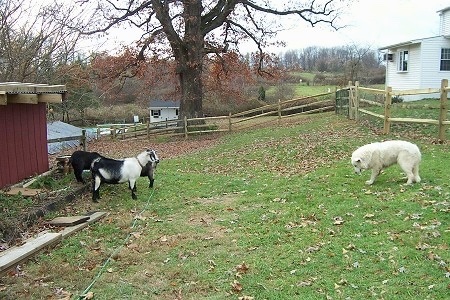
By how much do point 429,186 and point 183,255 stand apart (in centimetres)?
465

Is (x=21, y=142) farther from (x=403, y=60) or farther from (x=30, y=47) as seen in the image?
(x=403, y=60)

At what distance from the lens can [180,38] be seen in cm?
2205

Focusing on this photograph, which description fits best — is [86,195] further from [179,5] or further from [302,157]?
[179,5]

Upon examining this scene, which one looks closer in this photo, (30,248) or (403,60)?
(30,248)

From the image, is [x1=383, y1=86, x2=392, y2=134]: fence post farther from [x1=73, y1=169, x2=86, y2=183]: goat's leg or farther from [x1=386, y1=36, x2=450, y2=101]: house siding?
[x1=386, y1=36, x2=450, y2=101]: house siding

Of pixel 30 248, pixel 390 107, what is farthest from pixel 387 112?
pixel 30 248

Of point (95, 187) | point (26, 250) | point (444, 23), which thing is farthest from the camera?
point (444, 23)

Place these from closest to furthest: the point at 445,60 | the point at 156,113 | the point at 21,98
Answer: the point at 21,98 < the point at 445,60 < the point at 156,113

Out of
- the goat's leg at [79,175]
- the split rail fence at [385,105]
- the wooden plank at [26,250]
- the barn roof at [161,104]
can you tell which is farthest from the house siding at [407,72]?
the barn roof at [161,104]

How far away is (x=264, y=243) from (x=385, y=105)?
383 inches

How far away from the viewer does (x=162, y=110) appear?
49531mm

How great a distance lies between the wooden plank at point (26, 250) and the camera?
500cm

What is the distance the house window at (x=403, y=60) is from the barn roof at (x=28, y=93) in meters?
23.2

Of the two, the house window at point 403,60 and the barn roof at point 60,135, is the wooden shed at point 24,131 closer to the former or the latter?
the barn roof at point 60,135
